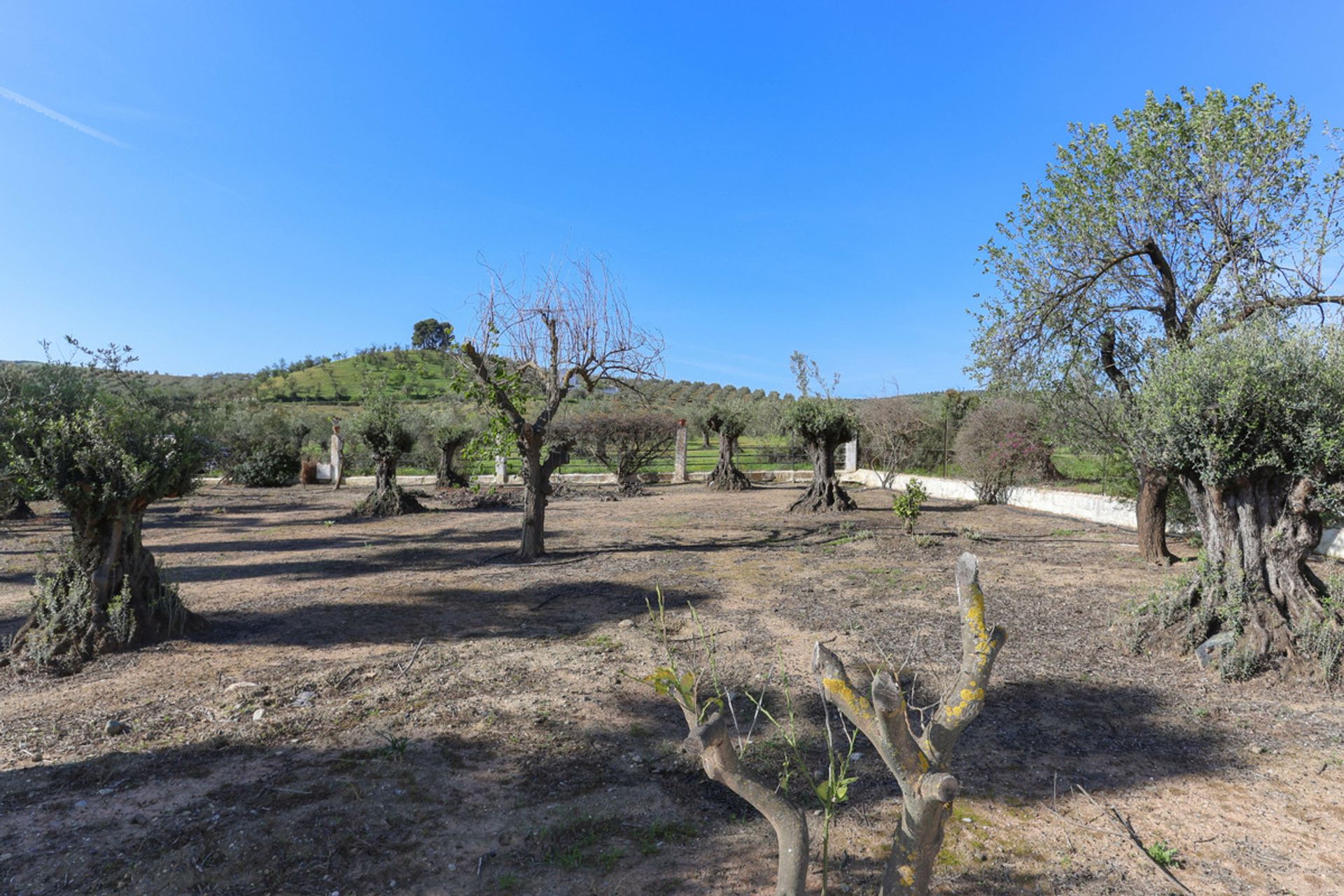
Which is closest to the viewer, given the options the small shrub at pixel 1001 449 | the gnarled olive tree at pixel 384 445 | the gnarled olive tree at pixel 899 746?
the gnarled olive tree at pixel 899 746

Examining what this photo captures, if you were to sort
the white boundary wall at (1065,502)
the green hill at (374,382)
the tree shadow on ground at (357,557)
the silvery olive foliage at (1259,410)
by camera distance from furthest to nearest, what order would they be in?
the green hill at (374,382)
the white boundary wall at (1065,502)
the tree shadow on ground at (357,557)
the silvery olive foliage at (1259,410)

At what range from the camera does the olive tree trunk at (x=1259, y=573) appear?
4.96 meters

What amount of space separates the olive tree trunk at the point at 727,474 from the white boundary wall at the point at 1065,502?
443cm

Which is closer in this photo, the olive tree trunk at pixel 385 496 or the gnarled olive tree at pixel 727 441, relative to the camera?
the olive tree trunk at pixel 385 496

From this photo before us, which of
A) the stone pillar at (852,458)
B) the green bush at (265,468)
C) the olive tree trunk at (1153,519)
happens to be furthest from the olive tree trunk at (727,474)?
the green bush at (265,468)

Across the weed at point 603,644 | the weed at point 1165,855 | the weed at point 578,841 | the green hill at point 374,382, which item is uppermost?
the green hill at point 374,382

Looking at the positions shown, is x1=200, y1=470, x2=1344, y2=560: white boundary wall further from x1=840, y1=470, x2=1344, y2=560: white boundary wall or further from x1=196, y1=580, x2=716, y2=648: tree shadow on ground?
x1=196, y1=580, x2=716, y2=648: tree shadow on ground

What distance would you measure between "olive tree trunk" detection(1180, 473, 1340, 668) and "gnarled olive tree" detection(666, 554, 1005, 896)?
178 inches

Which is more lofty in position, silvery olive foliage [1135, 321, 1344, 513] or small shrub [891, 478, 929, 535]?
silvery olive foliage [1135, 321, 1344, 513]

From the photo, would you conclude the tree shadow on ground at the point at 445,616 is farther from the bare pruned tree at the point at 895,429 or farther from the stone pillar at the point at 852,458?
the stone pillar at the point at 852,458

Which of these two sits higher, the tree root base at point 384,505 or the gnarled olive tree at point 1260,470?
the gnarled olive tree at point 1260,470

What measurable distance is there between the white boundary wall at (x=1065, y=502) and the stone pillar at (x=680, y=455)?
6890mm

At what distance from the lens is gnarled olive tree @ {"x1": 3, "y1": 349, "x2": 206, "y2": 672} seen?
534 cm

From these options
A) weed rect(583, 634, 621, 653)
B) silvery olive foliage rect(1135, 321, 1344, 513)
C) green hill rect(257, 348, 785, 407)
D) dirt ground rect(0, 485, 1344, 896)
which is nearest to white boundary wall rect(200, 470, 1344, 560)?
silvery olive foliage rect(1135, 321, 1344, 513)
